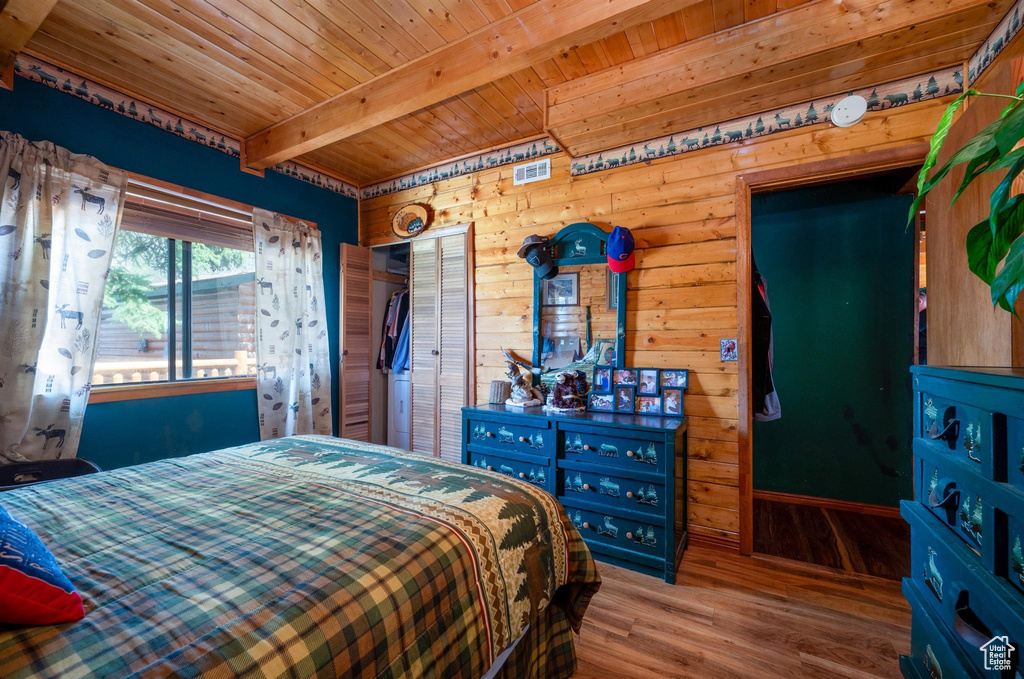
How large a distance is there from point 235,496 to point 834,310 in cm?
368

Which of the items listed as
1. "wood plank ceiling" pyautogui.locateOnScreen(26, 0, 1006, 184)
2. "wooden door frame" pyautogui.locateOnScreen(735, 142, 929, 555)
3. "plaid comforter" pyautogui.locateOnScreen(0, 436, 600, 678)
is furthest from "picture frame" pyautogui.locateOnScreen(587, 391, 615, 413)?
"wood plank ceiling" pyautogui.locateOnScreen(26, 0, 1006, 184)

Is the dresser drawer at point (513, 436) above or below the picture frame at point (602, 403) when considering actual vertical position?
below

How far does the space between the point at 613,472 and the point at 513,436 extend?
60 cm

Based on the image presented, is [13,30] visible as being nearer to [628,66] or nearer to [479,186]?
[479,186]

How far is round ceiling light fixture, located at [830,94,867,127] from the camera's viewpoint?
217 cm

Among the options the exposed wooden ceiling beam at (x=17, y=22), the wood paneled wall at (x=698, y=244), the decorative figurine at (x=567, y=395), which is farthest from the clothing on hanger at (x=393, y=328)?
the exposed wooden ceiling beam at (x=17, y=22)

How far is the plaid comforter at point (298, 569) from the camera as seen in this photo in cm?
67

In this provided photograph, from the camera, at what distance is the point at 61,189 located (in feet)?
7.51

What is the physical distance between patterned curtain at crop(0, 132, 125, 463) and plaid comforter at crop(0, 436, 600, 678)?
117cm

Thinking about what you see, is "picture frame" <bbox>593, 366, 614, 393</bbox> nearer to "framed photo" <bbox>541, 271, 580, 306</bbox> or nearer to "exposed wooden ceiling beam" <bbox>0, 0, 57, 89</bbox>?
"framed photo" <bbox>541, 271, 580, 306</bbox>

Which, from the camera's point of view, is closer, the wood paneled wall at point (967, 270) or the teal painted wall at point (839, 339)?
the wood paneled wall at point (967, 270)

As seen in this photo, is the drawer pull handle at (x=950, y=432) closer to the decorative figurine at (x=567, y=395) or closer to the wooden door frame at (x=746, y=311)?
the wooden door frame at (x=746, y=311)

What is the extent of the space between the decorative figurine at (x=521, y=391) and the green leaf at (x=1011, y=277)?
2.18m

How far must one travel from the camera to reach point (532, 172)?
10.1ft
